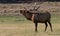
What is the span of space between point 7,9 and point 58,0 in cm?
1237

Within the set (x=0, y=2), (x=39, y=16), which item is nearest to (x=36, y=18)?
(x=39, y=16)

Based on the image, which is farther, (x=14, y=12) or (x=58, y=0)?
(x=58, y=0)

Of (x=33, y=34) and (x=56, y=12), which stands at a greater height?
(x=33, y=34)

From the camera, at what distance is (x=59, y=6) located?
46.0 metres

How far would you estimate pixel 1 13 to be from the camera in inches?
1668

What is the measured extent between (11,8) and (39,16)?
2229 cm

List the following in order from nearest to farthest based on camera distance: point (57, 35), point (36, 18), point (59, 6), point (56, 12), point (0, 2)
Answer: point (57, 35) → point (36, 18) → point (56, 12) → point (59, 6) → point (0, 2)

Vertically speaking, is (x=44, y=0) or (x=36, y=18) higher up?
(x=36, y=18)

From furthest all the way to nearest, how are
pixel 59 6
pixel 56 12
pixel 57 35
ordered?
pixel 59 6
pixel 56 12
pixel 57 35

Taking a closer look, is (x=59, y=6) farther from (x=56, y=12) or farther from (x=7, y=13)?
(x=7, y=13)

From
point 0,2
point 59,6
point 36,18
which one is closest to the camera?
point 36,18

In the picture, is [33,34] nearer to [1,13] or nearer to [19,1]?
[1,13]

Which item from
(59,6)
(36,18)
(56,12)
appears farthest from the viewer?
(59,6)

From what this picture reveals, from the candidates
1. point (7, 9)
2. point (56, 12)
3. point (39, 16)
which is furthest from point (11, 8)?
point (39, 16)
